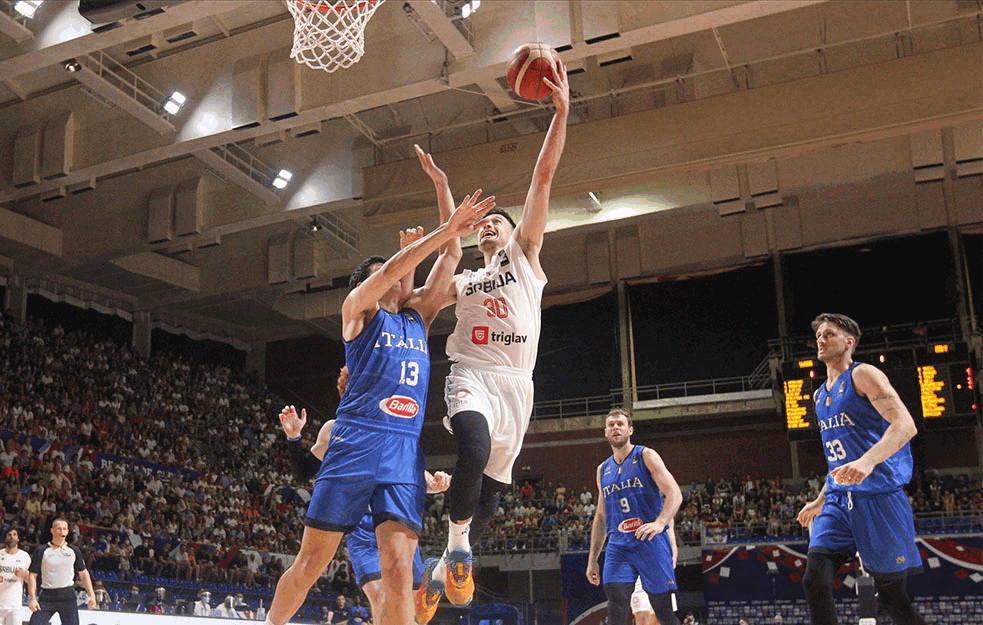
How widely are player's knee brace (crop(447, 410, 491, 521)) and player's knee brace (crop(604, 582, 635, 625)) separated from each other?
9.26ft

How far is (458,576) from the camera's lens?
523 cm

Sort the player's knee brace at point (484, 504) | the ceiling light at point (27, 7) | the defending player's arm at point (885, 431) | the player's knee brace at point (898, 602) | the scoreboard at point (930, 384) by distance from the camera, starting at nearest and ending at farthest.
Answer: the defending player's arm at point (885, 431)
the player's knee brace at point (484, 504)
the player's knee brace at point (898, 602)
the ceiling light at point (27, 7)
the scoreboard at point (930, 384)

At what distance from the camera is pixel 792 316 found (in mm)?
25766

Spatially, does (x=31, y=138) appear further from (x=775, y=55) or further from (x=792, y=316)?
(x=792, y=316)

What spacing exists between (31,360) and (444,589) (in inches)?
845

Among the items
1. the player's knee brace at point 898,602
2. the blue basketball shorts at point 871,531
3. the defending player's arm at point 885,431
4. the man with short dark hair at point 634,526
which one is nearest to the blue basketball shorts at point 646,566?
the man with short dark hair at point 634,526

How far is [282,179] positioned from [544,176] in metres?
16.2

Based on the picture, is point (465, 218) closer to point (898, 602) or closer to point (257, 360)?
point (898, 602)

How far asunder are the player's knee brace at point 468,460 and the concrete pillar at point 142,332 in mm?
27025

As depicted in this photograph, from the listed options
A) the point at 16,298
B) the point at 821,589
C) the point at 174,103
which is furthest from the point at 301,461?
the point at 16,298

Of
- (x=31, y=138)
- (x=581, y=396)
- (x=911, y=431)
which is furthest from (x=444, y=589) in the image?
(x=581, y=396)

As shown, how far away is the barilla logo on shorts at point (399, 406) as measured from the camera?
16.3ft

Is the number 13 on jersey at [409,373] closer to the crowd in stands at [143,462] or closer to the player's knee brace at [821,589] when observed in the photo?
the player's knee brace at [821,589]

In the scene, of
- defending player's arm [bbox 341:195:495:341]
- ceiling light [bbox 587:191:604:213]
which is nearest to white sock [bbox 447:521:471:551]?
defending player's arm [bbox 341:195:495:341]
